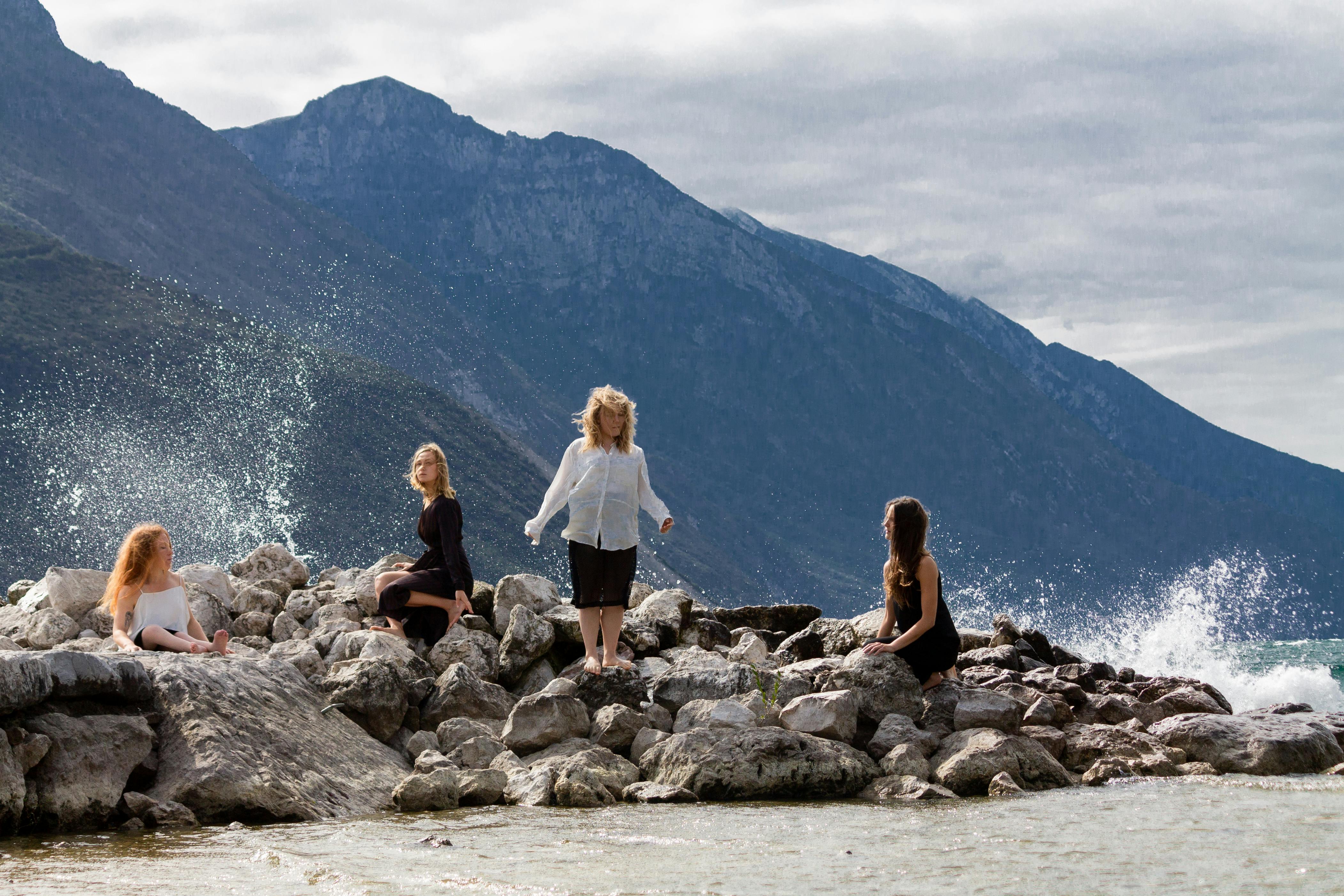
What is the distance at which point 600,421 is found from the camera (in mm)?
9320

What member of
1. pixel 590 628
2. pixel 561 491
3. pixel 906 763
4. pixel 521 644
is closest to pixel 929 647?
pixel 906 763

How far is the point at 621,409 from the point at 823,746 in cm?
288

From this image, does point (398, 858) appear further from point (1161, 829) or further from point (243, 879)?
point (1161, 829)

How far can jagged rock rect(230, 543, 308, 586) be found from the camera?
517 inches

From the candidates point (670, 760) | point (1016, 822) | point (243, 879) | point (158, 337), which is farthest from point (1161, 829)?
point (158, 337)

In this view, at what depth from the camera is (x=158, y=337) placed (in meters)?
133

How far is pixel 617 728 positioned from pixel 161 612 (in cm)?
354

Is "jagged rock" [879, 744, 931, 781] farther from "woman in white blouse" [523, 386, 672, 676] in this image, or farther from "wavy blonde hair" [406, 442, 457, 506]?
"wavy blonde hair" [406, 442, 457, 506]

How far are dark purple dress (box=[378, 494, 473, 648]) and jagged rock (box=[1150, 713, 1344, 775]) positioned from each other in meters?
5.62

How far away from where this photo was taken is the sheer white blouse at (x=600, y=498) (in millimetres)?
9359

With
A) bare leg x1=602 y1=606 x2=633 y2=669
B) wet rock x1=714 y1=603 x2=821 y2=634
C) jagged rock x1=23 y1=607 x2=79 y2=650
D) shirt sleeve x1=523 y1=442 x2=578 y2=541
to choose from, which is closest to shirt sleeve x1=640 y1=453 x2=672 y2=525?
shirt sleeve x1=523 y1=442 x2=578 y2=541

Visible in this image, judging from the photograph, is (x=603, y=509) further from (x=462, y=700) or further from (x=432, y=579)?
(x=432, y=579)

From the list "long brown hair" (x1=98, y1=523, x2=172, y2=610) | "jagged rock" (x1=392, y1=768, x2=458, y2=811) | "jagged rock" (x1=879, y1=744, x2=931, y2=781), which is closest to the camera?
"jagged rock" (x1=392, y1=768, x2=458, y2=811)

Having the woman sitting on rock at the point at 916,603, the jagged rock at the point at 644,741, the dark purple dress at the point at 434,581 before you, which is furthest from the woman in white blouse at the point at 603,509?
the woman sitting on rock at the point at 916,603
